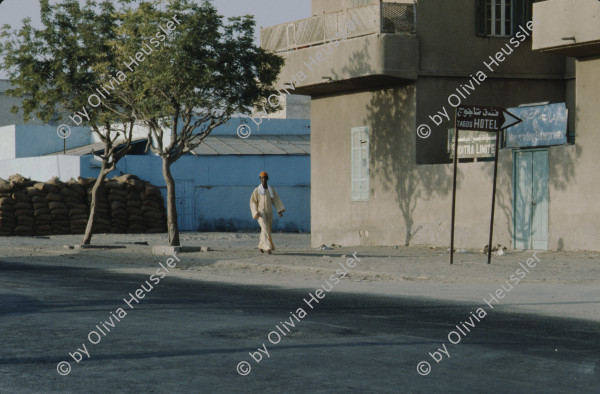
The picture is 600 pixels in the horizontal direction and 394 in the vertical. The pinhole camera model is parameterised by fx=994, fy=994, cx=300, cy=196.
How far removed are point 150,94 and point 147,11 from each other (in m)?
2.09

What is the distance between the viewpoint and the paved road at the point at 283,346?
7.21 metres

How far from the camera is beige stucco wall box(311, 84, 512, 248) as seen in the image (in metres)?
23.5

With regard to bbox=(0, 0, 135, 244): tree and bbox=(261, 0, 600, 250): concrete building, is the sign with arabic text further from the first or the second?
bbox=(0, 0, 135, 244): tree

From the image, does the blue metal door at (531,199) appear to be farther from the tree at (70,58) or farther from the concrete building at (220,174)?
the concrete building at (220,174)

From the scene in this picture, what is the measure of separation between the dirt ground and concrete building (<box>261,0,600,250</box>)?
1.09 meters

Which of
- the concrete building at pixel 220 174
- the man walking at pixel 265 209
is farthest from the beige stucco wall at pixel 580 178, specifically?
the concrete building at pixel 220 174

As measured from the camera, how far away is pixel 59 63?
88.2 ft

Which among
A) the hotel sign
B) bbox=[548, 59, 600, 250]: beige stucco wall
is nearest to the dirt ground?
bbox=[548, 59, 600, 250]: beige stucco wall

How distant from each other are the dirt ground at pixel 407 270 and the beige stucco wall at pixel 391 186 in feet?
2.71

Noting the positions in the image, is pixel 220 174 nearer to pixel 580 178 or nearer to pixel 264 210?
pixel 264 210

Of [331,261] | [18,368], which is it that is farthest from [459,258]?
[18,368]

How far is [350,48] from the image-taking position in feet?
84.7

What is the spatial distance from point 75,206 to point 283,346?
106 feet

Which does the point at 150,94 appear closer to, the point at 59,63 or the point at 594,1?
the point at 59,63
